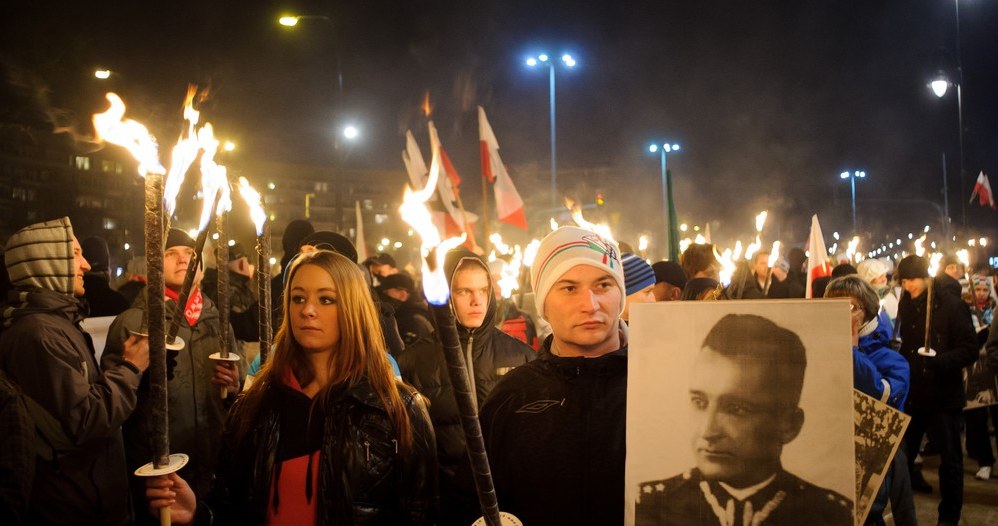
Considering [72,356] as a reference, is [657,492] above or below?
below

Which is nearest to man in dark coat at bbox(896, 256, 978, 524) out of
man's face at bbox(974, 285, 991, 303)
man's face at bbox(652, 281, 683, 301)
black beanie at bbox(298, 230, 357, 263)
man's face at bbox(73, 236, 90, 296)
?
man's face at bbox(652, 281, 683, 301)

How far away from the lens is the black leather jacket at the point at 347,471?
2701mm

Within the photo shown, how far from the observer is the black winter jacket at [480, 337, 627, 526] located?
2.25 m

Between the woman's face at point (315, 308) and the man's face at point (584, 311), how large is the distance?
1049 millimetres

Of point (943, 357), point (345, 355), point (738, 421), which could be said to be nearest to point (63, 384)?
point (345, 355)

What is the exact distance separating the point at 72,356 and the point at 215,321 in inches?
64.6

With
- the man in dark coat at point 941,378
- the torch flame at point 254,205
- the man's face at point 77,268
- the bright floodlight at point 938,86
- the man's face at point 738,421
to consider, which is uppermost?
the bright floodlight at point 938,86

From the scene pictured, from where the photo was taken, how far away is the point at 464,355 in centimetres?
415

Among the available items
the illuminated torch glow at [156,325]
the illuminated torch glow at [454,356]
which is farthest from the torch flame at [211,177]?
the illuminated torch glow at [454,356]

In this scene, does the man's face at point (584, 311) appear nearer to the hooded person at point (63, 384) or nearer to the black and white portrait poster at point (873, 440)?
the black and white portrait poster at point (873, 440)

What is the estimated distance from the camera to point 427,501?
2.84 meters

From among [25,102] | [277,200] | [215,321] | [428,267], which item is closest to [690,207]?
[25,102]

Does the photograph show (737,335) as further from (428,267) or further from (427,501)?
(427,501)

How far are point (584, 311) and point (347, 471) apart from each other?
1157 millimetres
